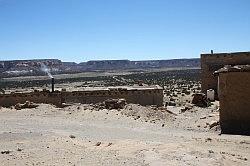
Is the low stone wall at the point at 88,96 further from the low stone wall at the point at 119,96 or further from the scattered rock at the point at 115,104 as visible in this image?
the scattered rock at the point at 115,104

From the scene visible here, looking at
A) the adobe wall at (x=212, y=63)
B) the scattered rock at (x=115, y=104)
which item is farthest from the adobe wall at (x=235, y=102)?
the adobe wall at (x=212, y=63)

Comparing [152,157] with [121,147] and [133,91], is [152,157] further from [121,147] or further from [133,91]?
[133,91]

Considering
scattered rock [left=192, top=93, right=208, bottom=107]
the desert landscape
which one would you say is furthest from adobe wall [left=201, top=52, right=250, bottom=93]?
A: the desert landscape

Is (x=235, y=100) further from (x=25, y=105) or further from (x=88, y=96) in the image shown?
(x=25, y=105)

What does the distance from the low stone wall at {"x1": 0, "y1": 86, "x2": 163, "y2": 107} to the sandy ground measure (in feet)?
8.02

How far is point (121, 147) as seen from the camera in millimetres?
16719

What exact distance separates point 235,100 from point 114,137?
6395mm

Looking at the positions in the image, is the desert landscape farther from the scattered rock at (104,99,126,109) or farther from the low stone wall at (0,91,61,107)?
the low stone wall at (0,91,61,107)

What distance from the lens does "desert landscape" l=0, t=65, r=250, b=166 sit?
1495 centimetres

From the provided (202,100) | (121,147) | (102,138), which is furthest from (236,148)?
(202,100)

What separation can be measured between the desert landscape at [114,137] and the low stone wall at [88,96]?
188 centimetres

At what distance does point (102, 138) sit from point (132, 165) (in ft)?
21.3

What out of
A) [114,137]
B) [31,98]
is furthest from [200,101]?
[114,137]

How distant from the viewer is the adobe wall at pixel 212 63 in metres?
39.8
